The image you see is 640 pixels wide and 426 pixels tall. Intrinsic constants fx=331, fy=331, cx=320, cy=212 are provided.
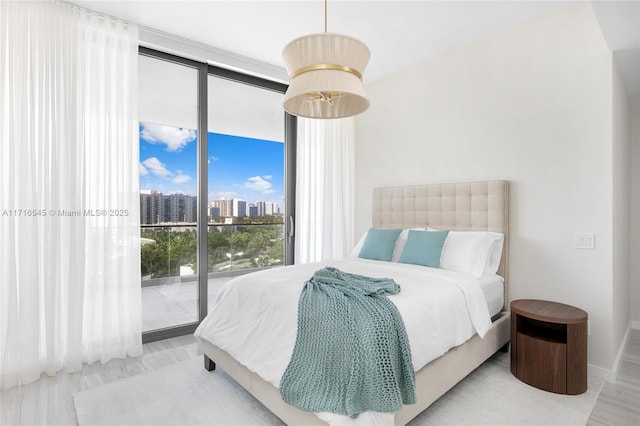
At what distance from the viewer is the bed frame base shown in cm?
171

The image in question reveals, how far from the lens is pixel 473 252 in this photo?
2.82 metres

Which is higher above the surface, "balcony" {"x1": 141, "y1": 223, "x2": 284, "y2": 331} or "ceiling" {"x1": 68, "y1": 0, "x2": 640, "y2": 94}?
"ceiling" {"x1": 68, "y1": 0, "x2": 640, "y2": 94}

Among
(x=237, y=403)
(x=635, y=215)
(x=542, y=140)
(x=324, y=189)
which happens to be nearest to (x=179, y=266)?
(x=237, y=403)

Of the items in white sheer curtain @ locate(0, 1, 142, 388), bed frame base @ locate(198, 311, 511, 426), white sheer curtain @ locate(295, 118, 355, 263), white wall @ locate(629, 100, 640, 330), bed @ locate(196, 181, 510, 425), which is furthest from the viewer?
white sheer curtain @ locate(295, 118, 355, 263)

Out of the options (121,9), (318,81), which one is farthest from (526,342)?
(121,9)

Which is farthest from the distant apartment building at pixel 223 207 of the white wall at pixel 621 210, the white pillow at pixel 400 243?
the white wall at pixel 621 210

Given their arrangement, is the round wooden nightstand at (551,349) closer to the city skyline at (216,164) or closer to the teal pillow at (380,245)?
the teal pillow at (380,245)

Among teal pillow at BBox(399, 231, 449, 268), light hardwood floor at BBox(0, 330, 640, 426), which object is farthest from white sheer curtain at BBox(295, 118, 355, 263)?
light hardwood floor at BBox(0, 330, 640, 426)

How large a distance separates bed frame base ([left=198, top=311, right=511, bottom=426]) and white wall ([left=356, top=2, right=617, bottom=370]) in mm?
709

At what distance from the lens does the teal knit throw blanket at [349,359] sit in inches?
58.3

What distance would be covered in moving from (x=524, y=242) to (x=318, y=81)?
7.65 feet

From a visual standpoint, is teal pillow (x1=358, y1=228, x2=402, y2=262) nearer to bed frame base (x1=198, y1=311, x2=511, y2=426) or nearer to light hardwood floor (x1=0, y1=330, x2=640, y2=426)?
bed frame base (x1=198, y1=311, x2=511, y2=426)

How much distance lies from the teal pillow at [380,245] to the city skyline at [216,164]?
1.34m

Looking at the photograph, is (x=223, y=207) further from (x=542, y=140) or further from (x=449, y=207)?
(x=542, y=140)
